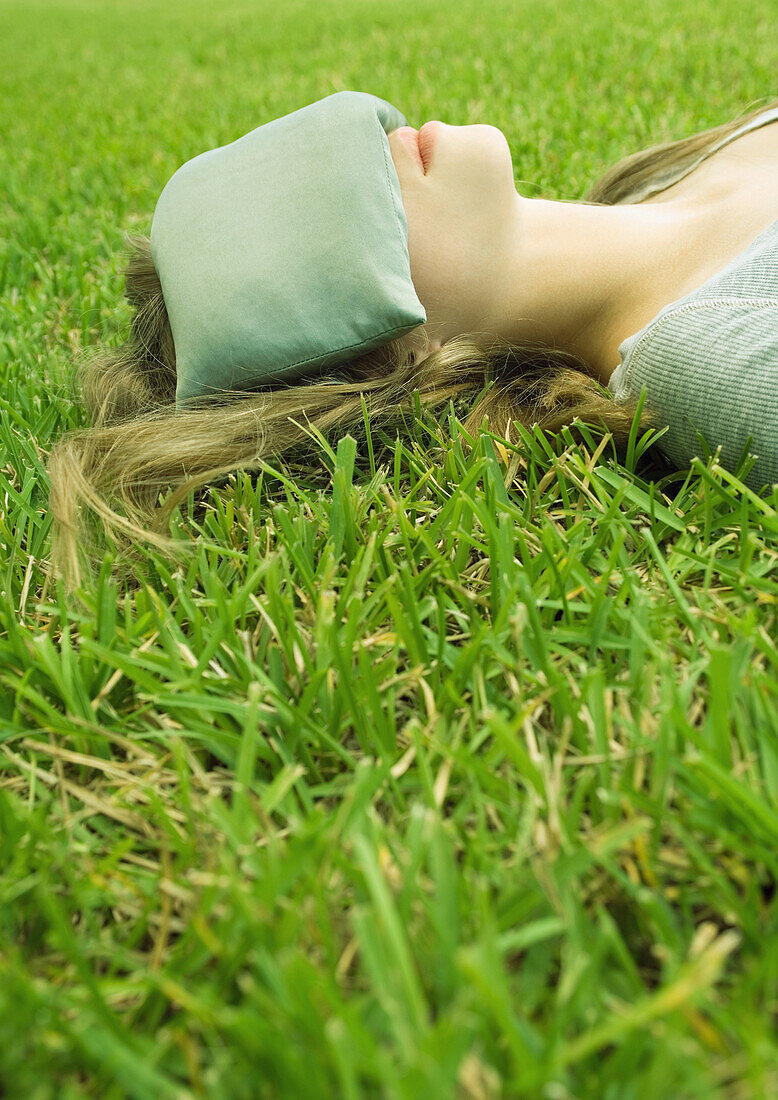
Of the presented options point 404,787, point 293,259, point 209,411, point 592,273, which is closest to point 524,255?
point 592,273

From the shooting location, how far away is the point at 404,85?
14.1 ft

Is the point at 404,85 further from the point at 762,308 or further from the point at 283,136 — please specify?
the point at 762,308

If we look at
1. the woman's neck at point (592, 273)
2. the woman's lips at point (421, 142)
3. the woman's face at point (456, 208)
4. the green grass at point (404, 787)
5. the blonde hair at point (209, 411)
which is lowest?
the green grass at point (404, 787)

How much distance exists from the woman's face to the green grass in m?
0.33

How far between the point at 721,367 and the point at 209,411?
93 cm

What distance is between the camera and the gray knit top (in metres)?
1.35

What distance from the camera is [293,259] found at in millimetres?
1527

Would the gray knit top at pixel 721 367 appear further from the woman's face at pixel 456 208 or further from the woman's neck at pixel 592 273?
the woman's face at pixel 456 208

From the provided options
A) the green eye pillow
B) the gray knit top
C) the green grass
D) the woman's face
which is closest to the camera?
the green grass

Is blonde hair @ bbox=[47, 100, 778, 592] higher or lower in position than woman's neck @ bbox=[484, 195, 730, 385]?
lower

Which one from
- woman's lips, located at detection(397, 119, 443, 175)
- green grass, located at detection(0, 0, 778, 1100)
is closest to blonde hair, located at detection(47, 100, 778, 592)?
green grass, located at detection(0, 0, 778, 1100)

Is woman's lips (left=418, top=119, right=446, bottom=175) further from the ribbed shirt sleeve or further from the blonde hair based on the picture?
the ribbed shirt sleeve

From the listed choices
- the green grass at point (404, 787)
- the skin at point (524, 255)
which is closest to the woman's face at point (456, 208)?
the skin at point (524, 255)

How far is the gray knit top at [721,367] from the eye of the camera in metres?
1.35
